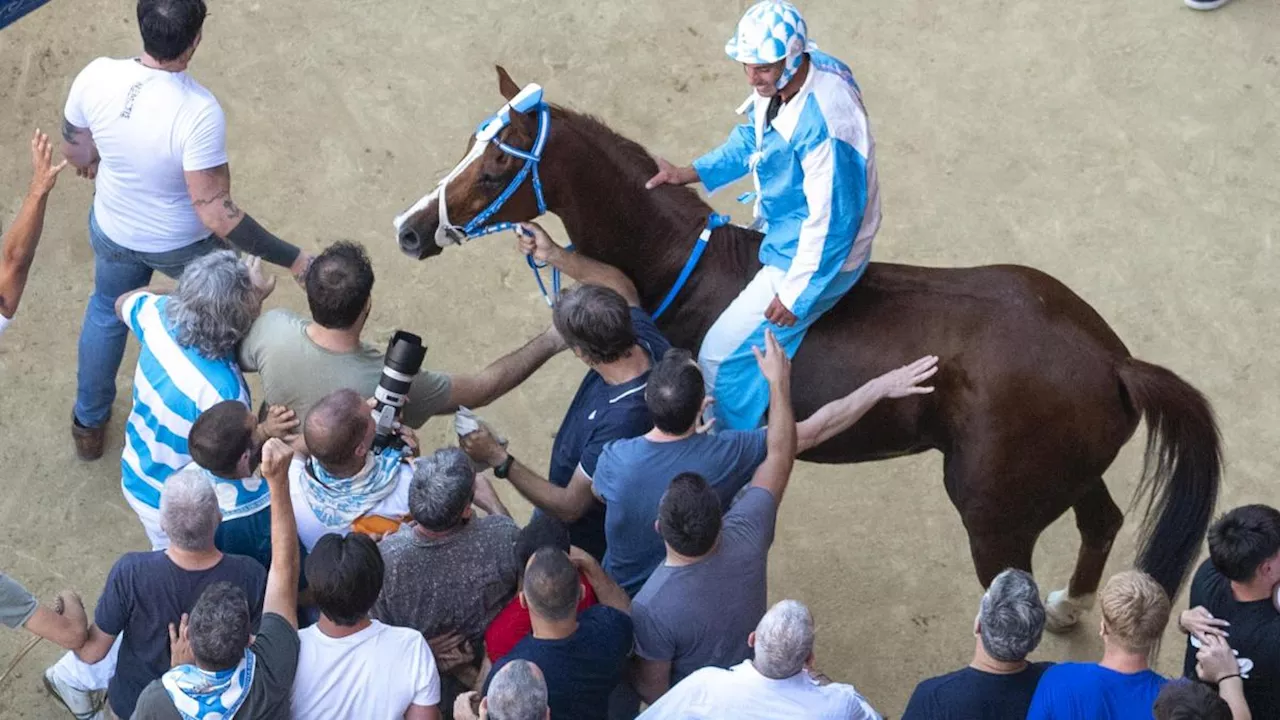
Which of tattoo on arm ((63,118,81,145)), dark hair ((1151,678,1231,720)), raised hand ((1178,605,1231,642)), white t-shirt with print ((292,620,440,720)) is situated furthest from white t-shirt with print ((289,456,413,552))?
raised hand ((1178,605,1231,642))

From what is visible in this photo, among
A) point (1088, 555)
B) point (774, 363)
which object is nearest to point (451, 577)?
point (774, 363)

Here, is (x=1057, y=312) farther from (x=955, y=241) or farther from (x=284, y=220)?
(x=284, y=220)

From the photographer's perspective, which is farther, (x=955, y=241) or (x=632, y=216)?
(x=955, y=241)

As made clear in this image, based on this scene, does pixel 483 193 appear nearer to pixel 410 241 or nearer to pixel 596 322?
pixel 410 241

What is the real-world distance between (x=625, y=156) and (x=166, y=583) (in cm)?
215

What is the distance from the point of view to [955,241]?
7.18 metres

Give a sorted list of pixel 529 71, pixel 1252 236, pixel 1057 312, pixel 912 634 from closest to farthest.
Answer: pixel 1057 312 → pixel 912 634 → pixel 1252 236 → pixel 529 71

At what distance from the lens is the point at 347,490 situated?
14.6 ft

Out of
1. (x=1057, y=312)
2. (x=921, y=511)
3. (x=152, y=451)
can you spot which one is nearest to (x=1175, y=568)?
(x=1057, y=312)

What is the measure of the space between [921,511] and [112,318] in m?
3.39

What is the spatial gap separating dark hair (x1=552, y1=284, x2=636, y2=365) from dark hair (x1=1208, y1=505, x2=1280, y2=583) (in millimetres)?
1805

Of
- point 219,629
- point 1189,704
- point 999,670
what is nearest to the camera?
point 1189,704

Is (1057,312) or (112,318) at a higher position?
(1057,312)

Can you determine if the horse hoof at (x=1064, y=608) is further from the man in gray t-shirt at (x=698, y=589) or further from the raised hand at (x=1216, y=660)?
the man in gray t-shirt at (x=698, y=589)
